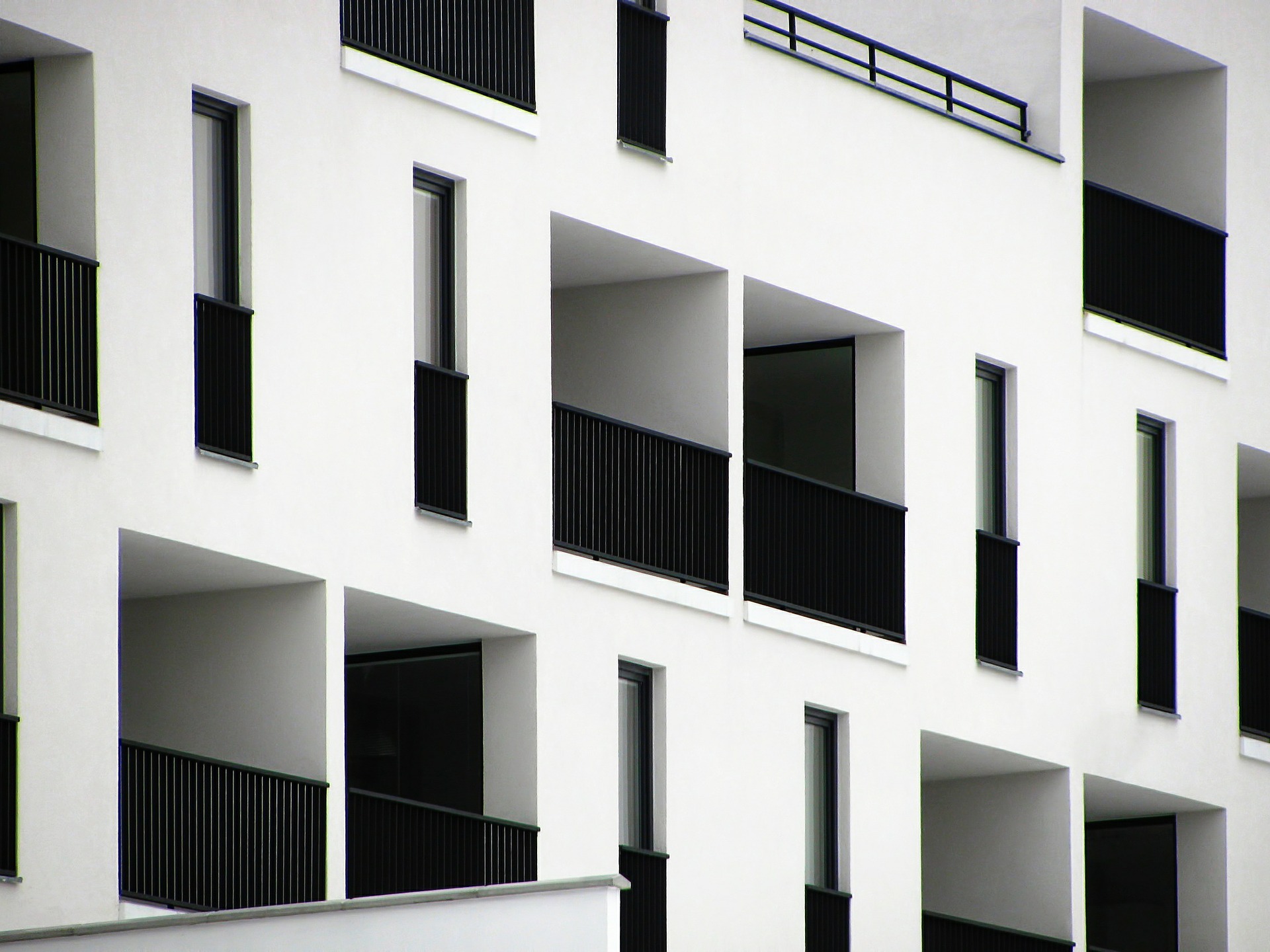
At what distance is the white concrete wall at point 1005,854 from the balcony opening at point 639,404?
5.55 meters

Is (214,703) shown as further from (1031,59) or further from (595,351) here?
(1031,59)

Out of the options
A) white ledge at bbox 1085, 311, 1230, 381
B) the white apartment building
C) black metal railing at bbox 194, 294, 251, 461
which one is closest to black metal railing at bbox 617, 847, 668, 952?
the white apartment building

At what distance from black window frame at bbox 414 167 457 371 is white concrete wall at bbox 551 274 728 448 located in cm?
329

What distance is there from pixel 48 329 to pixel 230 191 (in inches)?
93.6

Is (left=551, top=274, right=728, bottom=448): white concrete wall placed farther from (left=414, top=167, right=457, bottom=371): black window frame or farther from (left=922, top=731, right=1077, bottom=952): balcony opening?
(left=922, top=731, right=1077, bottom=952): balcony opening

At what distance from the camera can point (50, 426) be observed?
2411cm

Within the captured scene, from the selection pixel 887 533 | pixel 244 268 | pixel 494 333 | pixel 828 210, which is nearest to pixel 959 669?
pixel 887 533

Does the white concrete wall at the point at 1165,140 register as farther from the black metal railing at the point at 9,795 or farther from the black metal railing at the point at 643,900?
the black metal railing at the point at 9,795

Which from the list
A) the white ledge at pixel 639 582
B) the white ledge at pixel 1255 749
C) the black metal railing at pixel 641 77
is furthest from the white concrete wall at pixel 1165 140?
the white ledge at pixel 639 582

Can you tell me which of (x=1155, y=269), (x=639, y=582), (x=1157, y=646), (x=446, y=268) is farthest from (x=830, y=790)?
(x=1155, y=269)

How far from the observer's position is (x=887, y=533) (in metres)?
31.7

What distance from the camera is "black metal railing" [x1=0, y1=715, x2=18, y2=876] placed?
77.0ft

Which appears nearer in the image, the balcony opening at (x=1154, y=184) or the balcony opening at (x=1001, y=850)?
the balcony opening at (x=1001, y=850)

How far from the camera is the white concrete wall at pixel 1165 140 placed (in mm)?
36469
